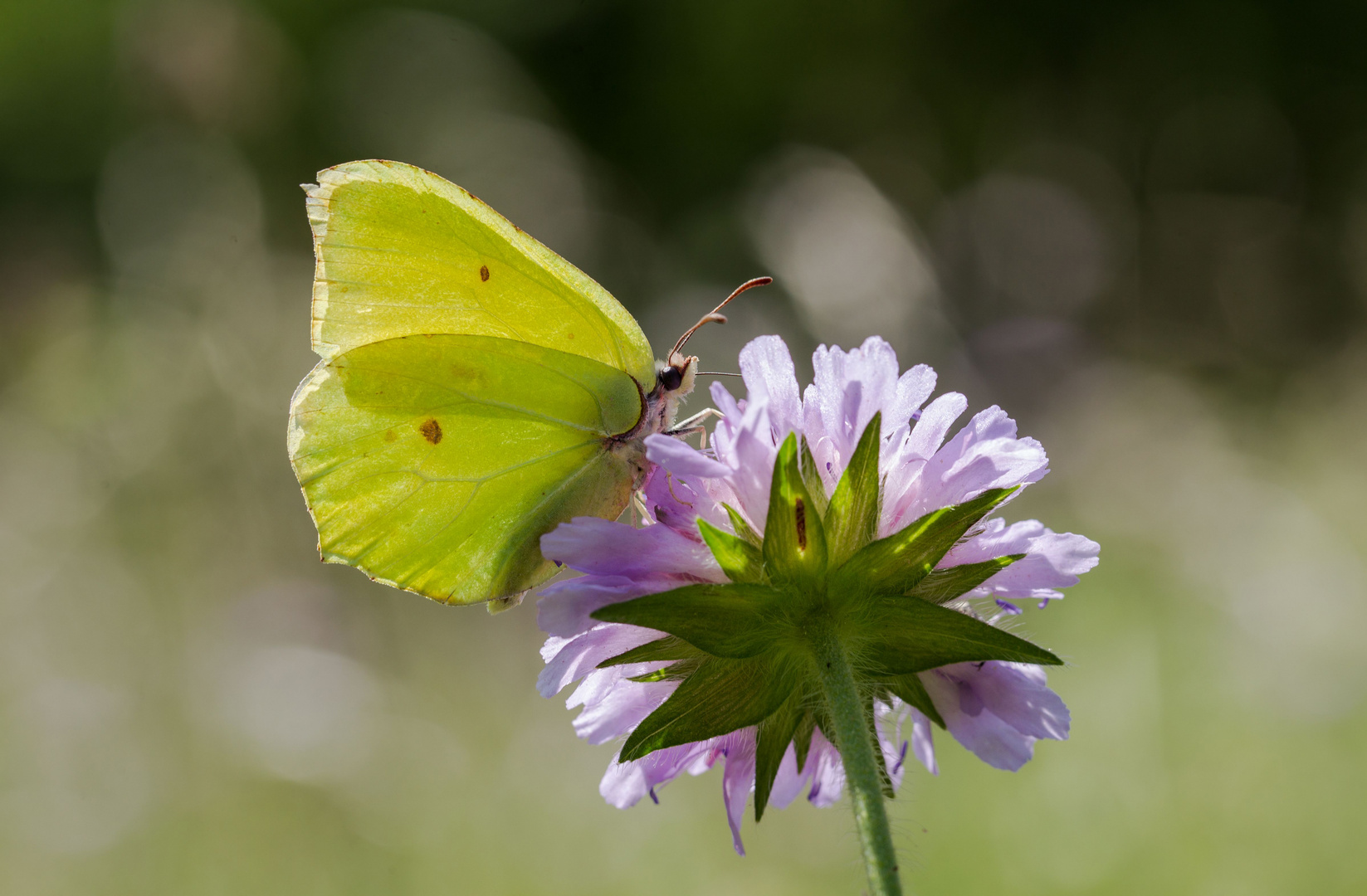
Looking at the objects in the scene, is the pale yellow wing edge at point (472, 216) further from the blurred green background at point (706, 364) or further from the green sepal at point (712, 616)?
the blurred green background at point (706, 364)

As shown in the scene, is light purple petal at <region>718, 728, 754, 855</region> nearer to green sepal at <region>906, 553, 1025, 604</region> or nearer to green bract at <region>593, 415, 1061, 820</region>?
green bract at <region>593, 415, 1061, 820</region>

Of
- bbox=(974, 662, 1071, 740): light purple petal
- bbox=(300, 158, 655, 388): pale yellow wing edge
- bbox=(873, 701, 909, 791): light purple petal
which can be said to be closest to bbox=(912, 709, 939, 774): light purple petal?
bbox=(873, 701, 909, 791): light purple petal

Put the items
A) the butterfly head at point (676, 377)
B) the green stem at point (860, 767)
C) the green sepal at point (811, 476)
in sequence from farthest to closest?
the butterfly head at point (676, 377)
the green sepal at point (811, 476)
the green stem at point (860, 767)

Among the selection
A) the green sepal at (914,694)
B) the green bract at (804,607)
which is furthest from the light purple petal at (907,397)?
the green sepal at (914,694)

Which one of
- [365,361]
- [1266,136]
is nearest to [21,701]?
[365,361]

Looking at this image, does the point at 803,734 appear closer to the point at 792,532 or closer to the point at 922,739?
the point at 922,739

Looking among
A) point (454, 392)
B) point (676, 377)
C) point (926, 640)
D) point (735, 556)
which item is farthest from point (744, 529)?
point (454, 392)

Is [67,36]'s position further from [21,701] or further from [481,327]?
[481,327]
